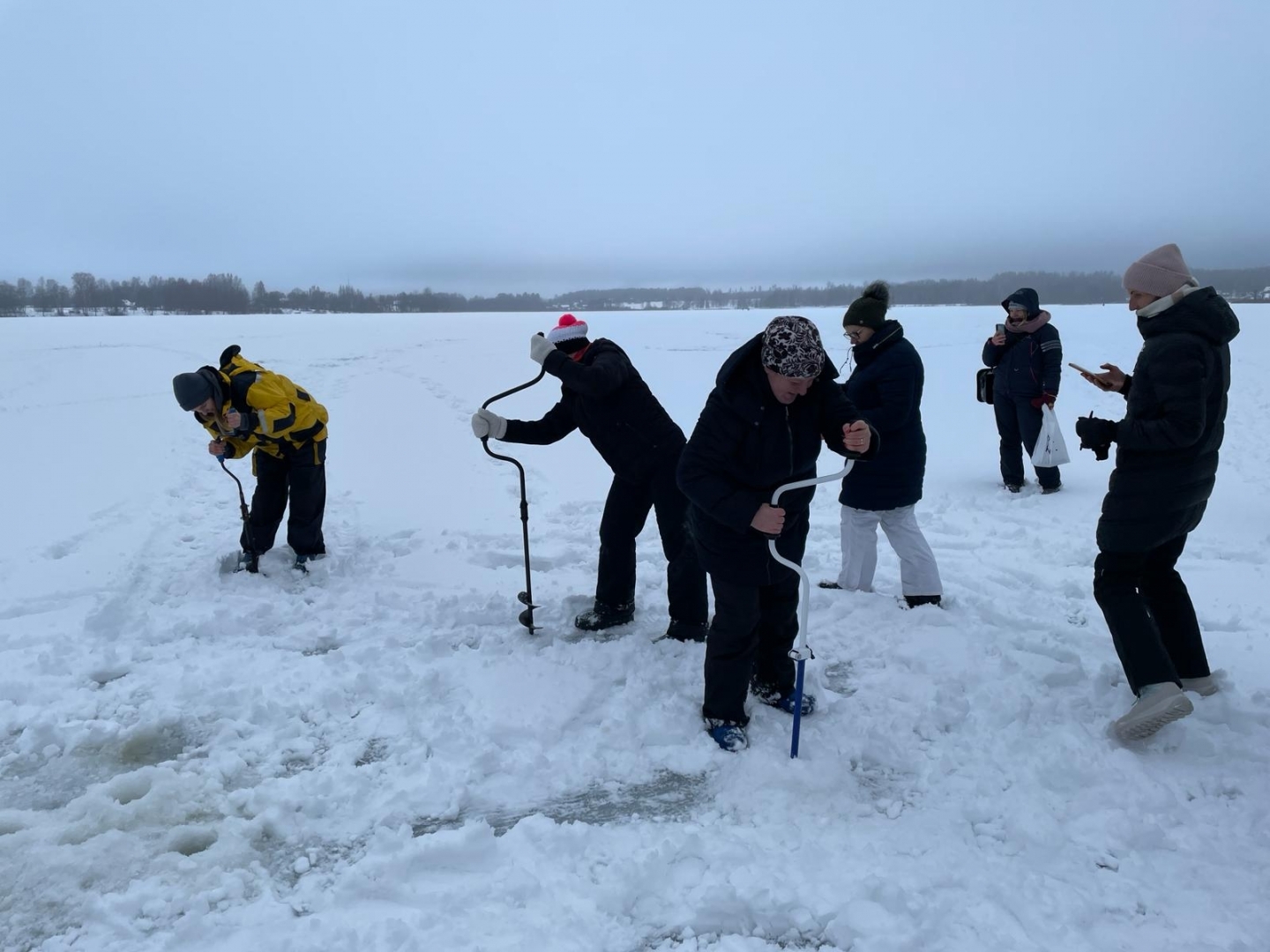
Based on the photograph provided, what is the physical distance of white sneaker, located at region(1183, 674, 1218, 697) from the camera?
348 centimetres

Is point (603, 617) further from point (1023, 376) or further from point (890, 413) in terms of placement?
point (1023, 376)

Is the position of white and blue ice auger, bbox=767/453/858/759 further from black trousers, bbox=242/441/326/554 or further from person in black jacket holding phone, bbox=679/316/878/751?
black trousers, bbox=242/441/326/554

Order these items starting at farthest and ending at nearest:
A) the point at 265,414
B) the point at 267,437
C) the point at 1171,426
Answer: the point at 267,437
the point at 265,414
the point at 1171,426

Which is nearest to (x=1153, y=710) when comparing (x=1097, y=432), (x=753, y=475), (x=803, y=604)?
(x=1097, y=432)

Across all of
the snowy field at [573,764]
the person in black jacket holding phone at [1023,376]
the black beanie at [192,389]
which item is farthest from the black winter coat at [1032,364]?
the black beanie at [192,389]

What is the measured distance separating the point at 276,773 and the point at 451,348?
23458 millimetres

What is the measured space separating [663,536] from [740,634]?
3.89 feet

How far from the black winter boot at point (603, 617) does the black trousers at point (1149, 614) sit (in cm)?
253

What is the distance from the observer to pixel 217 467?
9.65 m

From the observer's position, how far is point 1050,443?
7.42 meters

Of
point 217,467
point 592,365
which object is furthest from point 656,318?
point 592,365

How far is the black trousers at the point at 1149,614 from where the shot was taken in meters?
3.20

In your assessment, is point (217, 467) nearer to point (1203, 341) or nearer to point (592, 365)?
point (592, 365)

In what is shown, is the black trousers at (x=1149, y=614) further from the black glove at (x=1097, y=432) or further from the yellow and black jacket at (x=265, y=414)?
the yellow and black jacket at (x=265, y=414)
